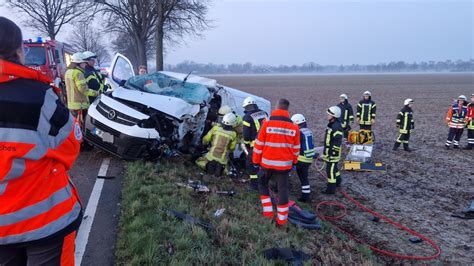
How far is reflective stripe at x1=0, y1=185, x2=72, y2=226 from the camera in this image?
1.67m

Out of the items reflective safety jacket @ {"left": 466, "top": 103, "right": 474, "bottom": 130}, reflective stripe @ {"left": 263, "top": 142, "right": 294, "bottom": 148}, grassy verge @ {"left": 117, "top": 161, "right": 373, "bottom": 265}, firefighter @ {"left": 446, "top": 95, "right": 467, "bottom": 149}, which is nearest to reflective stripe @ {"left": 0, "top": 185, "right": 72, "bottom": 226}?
grassy verge @ {"left": 117, "top": 161, "right": 373, "bottom": 265}

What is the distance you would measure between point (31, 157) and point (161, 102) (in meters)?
5.14

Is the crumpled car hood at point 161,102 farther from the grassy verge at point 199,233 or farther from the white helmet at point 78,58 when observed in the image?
the grassy verge at point 199,233

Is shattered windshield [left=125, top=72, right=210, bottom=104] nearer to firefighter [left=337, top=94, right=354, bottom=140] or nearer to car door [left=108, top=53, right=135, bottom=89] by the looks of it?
car door [left=108, top=53, right=135, bottom=89]

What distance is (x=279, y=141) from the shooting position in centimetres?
521

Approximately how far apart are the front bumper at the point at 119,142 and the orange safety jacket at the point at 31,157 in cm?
442

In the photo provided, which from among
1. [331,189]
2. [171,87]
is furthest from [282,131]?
[171,87]

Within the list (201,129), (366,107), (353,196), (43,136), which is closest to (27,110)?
(43,136)

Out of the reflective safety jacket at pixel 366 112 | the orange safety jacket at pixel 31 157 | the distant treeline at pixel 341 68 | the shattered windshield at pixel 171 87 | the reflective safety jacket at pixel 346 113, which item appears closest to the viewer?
the orange safety jacket at pixel 31 157

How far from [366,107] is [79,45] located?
40239mm

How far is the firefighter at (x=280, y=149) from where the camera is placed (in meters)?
5.17

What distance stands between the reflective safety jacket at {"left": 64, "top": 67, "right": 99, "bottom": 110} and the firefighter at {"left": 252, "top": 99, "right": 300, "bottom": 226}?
391 centimetres

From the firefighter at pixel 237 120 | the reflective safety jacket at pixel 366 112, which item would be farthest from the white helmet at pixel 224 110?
the reflective safety jacket at pixel 366 112

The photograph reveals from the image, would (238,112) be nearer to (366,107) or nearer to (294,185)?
(294,185)
